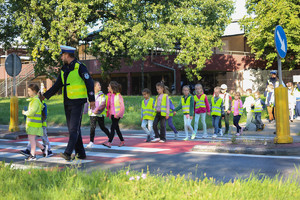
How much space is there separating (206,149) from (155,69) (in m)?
37.0

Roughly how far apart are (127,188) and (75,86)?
125 inches

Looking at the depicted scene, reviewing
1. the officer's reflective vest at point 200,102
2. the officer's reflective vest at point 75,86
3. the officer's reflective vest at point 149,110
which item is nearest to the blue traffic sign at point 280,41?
the officer's reflective vest at point 200,102

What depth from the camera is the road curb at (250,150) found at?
7448 millimetres

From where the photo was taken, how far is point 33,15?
84.8 feet

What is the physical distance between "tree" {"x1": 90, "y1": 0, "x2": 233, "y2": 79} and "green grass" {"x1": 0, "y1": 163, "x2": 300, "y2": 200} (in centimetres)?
2181

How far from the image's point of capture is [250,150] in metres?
7.76

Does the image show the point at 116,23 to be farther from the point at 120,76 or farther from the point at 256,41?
the point at 120,76

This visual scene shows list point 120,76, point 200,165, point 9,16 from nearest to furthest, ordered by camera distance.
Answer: point 200,165, point 9,16, point 120,76

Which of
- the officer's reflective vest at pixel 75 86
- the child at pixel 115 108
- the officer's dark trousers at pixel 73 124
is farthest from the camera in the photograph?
the child at pixel 115 108

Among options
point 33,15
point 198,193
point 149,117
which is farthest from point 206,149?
point 33,15

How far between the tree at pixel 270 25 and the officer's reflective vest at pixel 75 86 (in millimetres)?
32964

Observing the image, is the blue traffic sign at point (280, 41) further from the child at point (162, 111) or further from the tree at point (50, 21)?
the tree at point (50, 21)

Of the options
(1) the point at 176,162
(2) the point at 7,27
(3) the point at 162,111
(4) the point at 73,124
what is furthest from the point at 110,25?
(1) the point at 176,162

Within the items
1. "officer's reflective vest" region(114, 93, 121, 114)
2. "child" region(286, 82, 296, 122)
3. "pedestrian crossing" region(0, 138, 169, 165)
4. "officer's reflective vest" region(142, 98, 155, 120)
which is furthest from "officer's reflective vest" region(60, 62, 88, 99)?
"child" region(286, 82, 296, 122)
